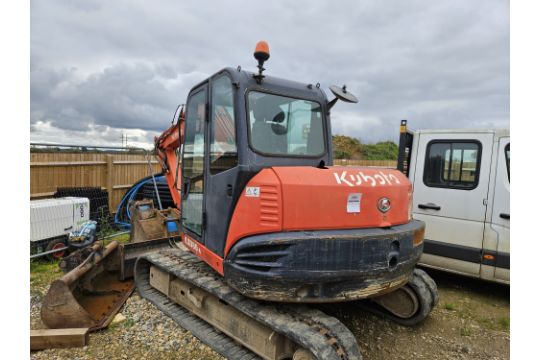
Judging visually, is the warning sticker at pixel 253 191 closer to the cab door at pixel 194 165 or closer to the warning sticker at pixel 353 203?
the warning sticker at pixel 353 203

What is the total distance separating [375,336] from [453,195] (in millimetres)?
2383

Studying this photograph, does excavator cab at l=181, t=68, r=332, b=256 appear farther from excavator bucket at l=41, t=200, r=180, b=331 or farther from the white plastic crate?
the white plastic crate

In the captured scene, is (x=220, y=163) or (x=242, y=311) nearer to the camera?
(x=242, y=311)

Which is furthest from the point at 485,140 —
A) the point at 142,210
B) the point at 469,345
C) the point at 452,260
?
the point at 142,210

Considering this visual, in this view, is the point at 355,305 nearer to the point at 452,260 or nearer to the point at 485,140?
the point at 452,260

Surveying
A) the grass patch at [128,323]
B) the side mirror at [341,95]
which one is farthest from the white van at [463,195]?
the grass patch at [128,323]

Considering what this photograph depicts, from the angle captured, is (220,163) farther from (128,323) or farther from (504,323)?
(504,323)

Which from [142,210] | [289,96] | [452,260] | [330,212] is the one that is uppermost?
[289,96]

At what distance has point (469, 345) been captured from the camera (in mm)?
3635

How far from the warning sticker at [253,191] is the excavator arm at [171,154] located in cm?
231

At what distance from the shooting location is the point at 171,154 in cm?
531

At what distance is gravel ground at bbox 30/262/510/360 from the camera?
336 centimetres

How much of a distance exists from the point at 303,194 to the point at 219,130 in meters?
1.18

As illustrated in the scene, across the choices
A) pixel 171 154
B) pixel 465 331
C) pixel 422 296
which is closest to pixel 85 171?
pixel 171 154
